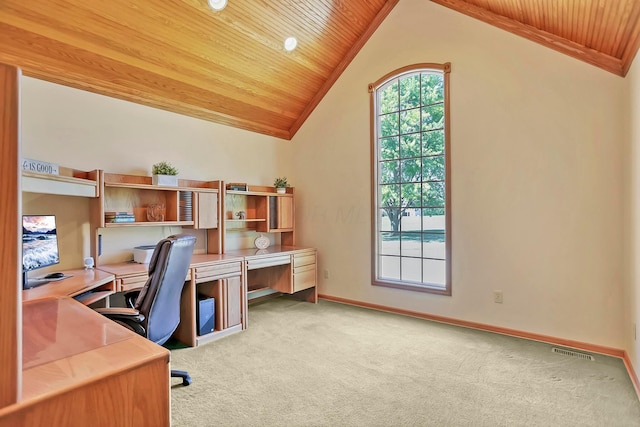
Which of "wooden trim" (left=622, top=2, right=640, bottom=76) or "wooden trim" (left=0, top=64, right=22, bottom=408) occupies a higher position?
"wooden trim" (left=622, top=2, right=640, bottom=76)

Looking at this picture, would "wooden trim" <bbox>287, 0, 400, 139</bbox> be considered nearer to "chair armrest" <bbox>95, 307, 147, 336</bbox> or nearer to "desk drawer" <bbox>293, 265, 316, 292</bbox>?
"desk drawer" <bbox>293, 265, 316, 292</bbox>

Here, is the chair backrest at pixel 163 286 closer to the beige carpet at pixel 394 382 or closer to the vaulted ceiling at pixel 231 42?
the beige carpet at pixel 394 382

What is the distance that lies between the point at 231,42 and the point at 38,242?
2.53 meters

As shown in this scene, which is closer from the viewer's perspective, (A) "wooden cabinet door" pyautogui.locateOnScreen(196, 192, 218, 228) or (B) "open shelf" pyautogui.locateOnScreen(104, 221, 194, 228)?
(B) "open shelf" pyautogui.locateOnScreen(104, 221, 194, 228)

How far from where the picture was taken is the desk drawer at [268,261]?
382 cm

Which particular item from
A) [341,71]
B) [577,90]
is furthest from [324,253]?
[577,90]

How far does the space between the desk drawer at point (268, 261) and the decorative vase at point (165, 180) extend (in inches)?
45.2

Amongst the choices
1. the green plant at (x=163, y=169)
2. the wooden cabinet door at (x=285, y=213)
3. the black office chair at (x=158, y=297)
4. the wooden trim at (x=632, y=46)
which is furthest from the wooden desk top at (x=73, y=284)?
the wooden trim at (x=632, y=46)

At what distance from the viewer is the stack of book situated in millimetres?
3068

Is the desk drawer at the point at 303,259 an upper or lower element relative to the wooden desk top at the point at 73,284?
lower

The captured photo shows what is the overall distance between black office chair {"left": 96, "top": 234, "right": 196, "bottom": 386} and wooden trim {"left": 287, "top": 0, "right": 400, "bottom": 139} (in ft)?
10.4

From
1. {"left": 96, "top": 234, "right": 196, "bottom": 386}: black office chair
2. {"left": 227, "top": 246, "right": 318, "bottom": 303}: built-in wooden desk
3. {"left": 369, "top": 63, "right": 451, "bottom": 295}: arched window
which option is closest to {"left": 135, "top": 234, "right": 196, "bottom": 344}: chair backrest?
{"left": 96, "top": 234, "right": 196, "bottom": 386}: black office chair

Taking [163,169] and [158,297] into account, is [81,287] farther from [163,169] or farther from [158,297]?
[163,169]

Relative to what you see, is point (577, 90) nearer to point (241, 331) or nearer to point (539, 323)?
point (539, 323)
